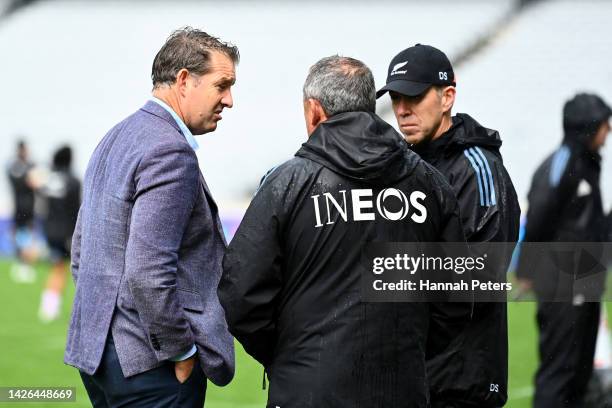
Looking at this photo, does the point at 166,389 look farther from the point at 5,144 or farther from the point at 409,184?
the point at 5,144

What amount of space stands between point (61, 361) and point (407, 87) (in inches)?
206

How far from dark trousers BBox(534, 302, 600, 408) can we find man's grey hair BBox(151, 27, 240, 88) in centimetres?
285

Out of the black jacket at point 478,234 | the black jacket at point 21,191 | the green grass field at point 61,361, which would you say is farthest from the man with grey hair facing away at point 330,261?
the black jacket at point 21,191

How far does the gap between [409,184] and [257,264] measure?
44 cm

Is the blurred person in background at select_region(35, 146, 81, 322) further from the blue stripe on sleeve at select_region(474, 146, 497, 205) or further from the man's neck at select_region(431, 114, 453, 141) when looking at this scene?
the blue stripe on sleeve at select_region(474, 146, 497, 205)

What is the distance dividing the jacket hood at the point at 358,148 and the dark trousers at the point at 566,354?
8.88 ft

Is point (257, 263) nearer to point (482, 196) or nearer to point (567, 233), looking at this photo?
point (482, 196)

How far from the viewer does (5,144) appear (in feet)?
61.5

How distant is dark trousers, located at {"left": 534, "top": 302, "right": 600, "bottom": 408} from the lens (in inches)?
189

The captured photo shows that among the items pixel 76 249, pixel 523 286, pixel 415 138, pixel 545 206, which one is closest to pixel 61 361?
pixel 523 286

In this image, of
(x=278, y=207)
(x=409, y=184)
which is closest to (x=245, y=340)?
(x=278, y=207)

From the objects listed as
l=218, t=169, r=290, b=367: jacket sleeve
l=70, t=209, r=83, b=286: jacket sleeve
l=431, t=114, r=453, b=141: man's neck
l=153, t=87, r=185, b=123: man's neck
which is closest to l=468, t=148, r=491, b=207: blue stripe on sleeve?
l=431, t=114, r=453, b=141: man's neck

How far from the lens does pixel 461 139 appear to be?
3.00 metres

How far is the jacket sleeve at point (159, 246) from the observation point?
245 centimetres
